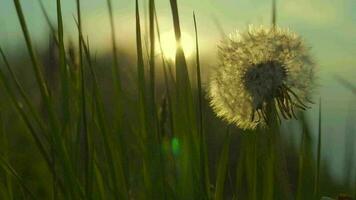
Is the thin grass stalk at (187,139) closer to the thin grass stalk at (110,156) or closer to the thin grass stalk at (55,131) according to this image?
the thin grass stalk at (110,156)

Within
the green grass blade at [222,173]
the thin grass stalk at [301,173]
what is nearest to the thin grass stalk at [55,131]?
the green grass blade at [222,173]

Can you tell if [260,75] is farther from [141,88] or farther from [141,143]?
[141,88]

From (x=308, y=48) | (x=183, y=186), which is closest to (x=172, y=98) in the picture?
(x=183, y=186)

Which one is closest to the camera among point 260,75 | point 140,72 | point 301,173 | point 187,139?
point 140,72

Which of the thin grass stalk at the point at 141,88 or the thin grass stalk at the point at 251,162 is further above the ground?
the thin grass stalk at the point at 141,88

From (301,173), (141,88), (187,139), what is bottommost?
(301,173)

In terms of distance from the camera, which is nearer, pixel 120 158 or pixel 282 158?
pixel 120 158

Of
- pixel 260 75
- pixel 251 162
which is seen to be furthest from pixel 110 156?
pixel 260 75

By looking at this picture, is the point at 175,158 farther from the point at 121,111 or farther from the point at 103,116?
the point at 103,116
